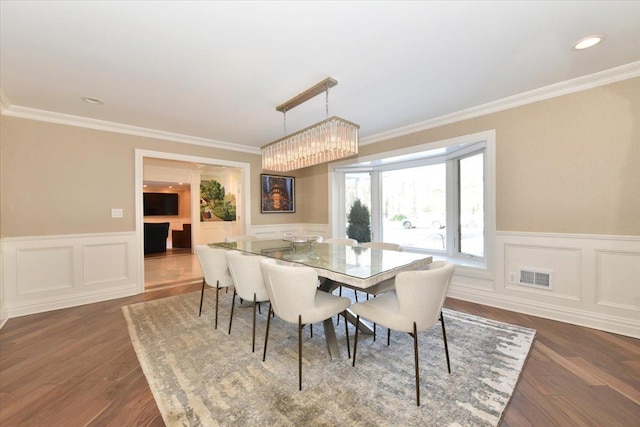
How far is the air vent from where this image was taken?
279 centimetres

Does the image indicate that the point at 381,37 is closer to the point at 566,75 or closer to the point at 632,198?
the point at 566,75

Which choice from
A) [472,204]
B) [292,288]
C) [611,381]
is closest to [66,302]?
[292,288]

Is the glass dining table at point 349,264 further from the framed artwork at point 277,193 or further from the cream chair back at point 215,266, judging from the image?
the framed artwork at point 277,193

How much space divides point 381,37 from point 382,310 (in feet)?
6.27

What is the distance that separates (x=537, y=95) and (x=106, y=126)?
5.31 meters

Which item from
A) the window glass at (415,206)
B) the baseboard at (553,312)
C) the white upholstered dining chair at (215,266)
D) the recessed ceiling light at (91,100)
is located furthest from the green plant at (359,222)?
the recessed ceiling light at (91,100)

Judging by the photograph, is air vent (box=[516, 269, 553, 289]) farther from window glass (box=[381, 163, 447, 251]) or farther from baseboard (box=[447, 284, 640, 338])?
window glass (box=[381, 163, 447, 251])

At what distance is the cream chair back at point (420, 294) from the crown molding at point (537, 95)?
2.38 meters

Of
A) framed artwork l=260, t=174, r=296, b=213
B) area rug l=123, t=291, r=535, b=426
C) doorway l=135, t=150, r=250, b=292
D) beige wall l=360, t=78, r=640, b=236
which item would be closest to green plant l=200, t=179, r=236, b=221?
doorway l=135, t=150, r=250, b=292

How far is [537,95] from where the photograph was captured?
276cm

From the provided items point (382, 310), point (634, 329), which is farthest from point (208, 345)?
point (634, 329)

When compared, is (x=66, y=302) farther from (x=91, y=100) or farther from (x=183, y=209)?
(x=183, y=209)

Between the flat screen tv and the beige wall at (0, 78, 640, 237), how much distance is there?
20.6ft

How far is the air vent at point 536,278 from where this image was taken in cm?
279
